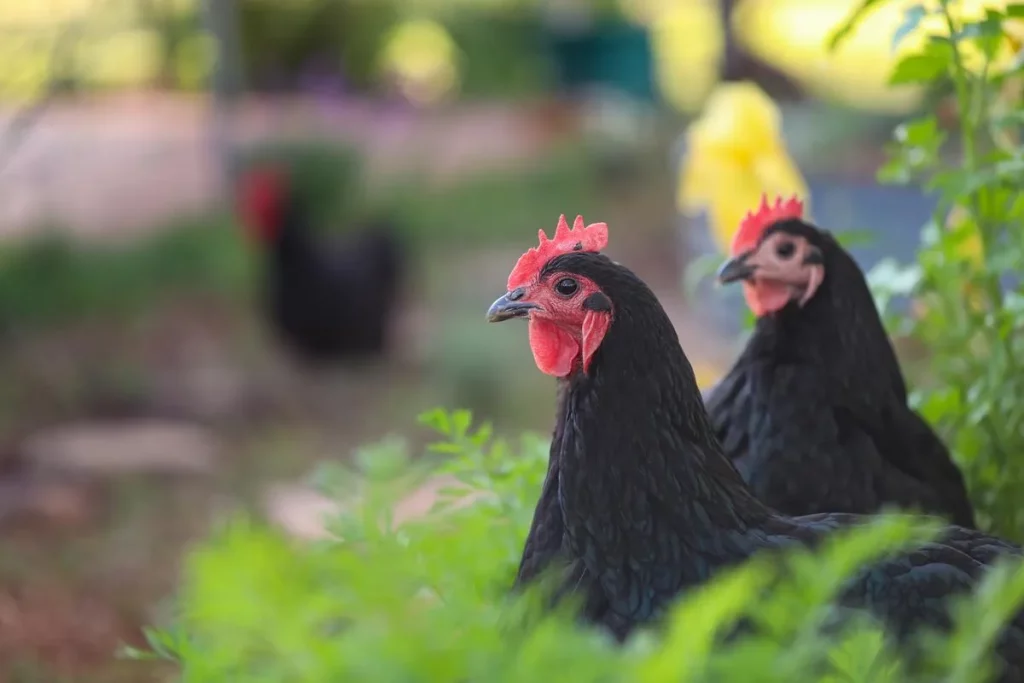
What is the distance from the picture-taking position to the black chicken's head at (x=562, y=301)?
120 centimetres

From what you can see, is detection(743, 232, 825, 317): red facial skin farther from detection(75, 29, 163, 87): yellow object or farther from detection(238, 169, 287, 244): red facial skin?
detection(238, 169, 287, 244): red facial skin

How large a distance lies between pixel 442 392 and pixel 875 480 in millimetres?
3143

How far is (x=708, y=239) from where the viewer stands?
463 cm

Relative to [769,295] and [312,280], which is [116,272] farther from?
[769,295]

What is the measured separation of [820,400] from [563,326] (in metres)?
0.48

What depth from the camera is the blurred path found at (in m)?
4.28

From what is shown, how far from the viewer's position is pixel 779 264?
61.4 inches

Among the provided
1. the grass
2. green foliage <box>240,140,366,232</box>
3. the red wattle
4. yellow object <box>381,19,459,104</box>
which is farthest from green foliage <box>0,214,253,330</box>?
the red wattle

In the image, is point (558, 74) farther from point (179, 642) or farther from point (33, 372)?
point (179, 642)

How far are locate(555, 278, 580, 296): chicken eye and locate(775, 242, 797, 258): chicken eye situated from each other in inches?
17.5

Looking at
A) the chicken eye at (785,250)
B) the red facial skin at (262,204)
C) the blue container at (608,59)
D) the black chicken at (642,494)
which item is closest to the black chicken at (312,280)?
the red facial skin at (262,204)

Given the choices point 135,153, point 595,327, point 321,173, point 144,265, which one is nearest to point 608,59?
point 321,173

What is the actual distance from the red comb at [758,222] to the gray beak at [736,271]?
0.08ft

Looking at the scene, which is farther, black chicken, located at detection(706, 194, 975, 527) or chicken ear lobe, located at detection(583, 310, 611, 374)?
black chicken, located at detection(706, 194, 975, 527)
